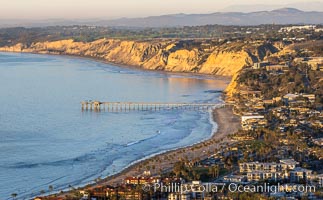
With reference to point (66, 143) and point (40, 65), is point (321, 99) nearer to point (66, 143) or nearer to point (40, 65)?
point (66, 143)

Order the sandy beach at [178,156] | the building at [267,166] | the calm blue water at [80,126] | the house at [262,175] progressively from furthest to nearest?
the calm blue water at [80,126] → the sandy beach at [178,156] → the building at [267,166] → the house at [262,175]

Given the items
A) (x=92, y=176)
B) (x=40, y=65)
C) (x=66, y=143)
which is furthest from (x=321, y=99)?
(x=40, y=65)

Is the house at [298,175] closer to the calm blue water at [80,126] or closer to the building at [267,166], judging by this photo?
the building at [267,166]

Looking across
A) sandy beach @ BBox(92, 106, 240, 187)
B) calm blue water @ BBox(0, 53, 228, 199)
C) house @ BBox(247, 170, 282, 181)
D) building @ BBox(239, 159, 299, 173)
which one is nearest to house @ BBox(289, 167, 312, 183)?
house @ BBox(247, 170, 282, 181)

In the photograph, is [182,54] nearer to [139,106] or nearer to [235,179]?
[139,106]

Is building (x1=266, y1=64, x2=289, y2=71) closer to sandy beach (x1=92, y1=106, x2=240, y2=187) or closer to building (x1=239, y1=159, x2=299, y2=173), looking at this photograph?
sandy beach (x1=92, y1=106, x2=240, y2=187)

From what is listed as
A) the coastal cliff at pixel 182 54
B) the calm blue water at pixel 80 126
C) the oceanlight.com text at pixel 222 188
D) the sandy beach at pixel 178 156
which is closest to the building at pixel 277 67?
the coastal cliff at pixel 182 54
